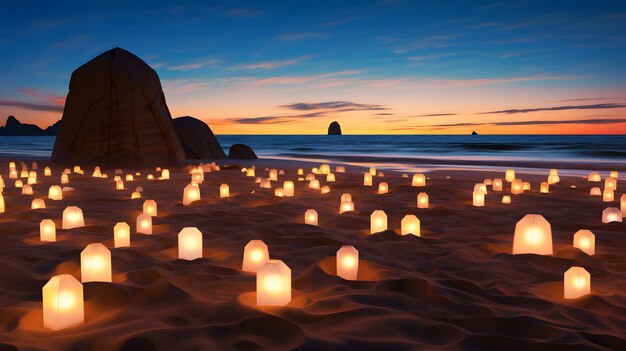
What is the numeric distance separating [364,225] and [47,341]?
357cm

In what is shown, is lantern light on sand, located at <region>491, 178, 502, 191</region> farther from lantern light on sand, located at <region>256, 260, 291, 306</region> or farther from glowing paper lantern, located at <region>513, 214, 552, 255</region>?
lantern light on sand, located at <region>256, 260, 291, 306</region>

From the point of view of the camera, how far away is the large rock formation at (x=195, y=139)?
1722cm

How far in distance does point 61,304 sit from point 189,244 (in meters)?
1.40

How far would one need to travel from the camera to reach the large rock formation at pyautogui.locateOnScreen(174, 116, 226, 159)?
56.5ft

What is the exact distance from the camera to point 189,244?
13.0 feet

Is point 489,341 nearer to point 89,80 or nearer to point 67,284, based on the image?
point 67,284

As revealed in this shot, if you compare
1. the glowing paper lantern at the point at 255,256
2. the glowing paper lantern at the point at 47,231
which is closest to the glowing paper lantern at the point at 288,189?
the glowing paper lantern at the point at 47,231

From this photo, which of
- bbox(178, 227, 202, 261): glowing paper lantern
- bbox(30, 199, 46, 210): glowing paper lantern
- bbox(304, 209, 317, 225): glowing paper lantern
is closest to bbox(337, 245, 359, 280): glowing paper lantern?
bbox(178, 227, 202, 261): glowing paper lantern

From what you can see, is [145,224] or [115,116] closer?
[145,224]

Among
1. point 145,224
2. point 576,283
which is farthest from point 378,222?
point 145,224

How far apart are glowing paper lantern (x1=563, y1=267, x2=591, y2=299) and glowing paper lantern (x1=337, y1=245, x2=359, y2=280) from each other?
4.46 ft

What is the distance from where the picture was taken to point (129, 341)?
7.84 ft

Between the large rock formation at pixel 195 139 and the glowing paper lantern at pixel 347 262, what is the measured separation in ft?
47.0

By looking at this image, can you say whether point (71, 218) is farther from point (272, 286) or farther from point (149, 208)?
point (272, 286)
